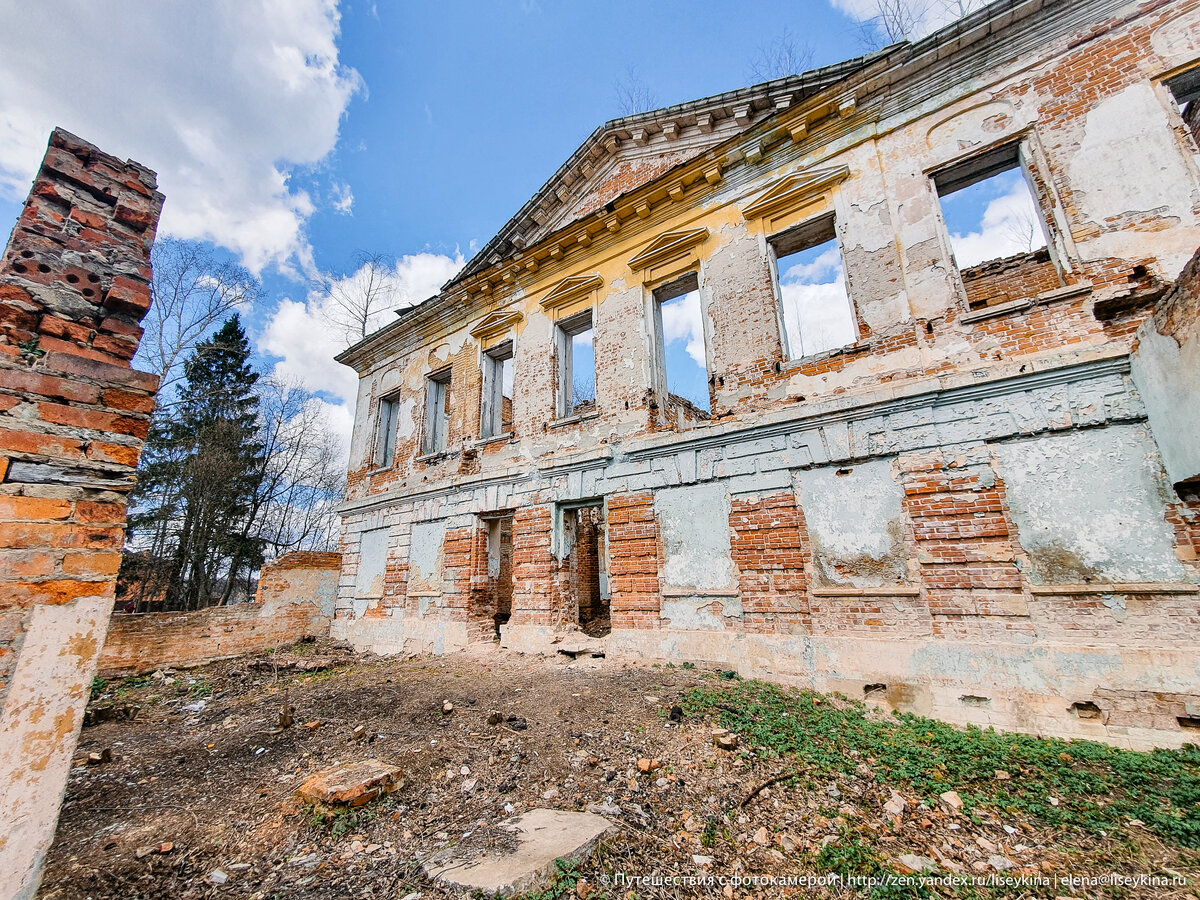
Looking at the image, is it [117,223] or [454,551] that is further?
[454,551]

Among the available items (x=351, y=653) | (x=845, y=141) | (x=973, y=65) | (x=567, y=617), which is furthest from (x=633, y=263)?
(x=351, y=653)

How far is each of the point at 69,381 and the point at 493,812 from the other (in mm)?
3413

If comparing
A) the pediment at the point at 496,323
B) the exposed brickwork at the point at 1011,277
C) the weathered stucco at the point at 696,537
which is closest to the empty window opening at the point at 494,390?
the pediment at the point at 496,323

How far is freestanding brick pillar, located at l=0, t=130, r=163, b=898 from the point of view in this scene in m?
2.00

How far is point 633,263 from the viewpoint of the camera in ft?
27.4

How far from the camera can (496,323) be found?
10.2 meters

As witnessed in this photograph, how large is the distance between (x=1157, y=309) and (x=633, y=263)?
625 centimetres

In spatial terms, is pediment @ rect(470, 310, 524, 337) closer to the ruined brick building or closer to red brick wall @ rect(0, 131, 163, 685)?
the ruined brick building

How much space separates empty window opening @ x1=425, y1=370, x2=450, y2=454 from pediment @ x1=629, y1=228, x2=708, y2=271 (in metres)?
5.32

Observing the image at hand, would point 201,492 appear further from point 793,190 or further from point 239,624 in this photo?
point 793,190

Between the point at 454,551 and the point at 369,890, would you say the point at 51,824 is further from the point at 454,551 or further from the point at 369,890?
the point at 454,551

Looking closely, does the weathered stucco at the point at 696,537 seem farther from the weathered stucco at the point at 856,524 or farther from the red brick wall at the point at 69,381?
the red brick wall at the point at 69,381

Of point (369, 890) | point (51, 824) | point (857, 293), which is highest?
point (857, 293)

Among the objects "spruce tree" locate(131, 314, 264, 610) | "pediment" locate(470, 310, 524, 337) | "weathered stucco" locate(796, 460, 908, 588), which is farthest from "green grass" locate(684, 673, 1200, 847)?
"spruce tree" locate(131, 314, 264, 610)
